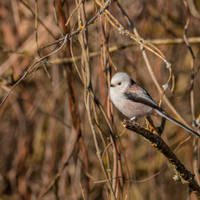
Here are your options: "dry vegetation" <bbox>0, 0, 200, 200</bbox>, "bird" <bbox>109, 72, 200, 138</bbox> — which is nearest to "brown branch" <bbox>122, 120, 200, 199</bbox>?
"bird" <bbox>109, 72, 200, 138</bbox>

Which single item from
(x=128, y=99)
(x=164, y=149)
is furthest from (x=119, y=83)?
(x=164, y=149)

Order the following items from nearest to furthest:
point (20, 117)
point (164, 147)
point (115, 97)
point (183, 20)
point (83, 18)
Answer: point (164, 147) → point (83, 18) → point (115, 97) → point (20, 117) → point (183, 20)

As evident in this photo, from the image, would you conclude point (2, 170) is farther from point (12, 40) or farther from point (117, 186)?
point (117, 186)

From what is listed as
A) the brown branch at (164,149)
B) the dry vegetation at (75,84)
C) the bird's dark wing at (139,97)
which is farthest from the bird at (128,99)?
the dry vegetation at (75,84)

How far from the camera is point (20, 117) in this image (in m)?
3.67

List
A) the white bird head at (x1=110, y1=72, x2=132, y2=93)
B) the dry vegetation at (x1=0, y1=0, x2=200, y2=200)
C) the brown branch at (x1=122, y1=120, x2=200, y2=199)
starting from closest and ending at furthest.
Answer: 1. the brown branch at (x1=122, y1=120, x2=200, y2=199)
2. the white bird head at (x1=110, y1=72, x2=132, y2=93)
3. the dry vegetation at (x1=0, y1=0, x2=200, y2=200)

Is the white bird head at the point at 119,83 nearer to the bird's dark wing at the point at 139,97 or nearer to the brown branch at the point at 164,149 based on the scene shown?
the bird's dark wing at the point at 139,97

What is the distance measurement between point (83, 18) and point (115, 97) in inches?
31.2

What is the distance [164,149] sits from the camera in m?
1.82

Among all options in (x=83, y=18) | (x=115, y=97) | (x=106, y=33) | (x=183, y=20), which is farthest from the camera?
(x=183, y=20)

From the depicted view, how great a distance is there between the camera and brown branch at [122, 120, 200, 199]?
1.65m

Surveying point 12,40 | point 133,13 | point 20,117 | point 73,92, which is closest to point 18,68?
point 12,40

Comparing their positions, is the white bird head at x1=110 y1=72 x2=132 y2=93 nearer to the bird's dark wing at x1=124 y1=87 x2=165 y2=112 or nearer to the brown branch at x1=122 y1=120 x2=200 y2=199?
the bird's dark wing at x1=124 y1=87 x2=165 y2=112

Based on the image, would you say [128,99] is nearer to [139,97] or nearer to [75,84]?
[139,97]
